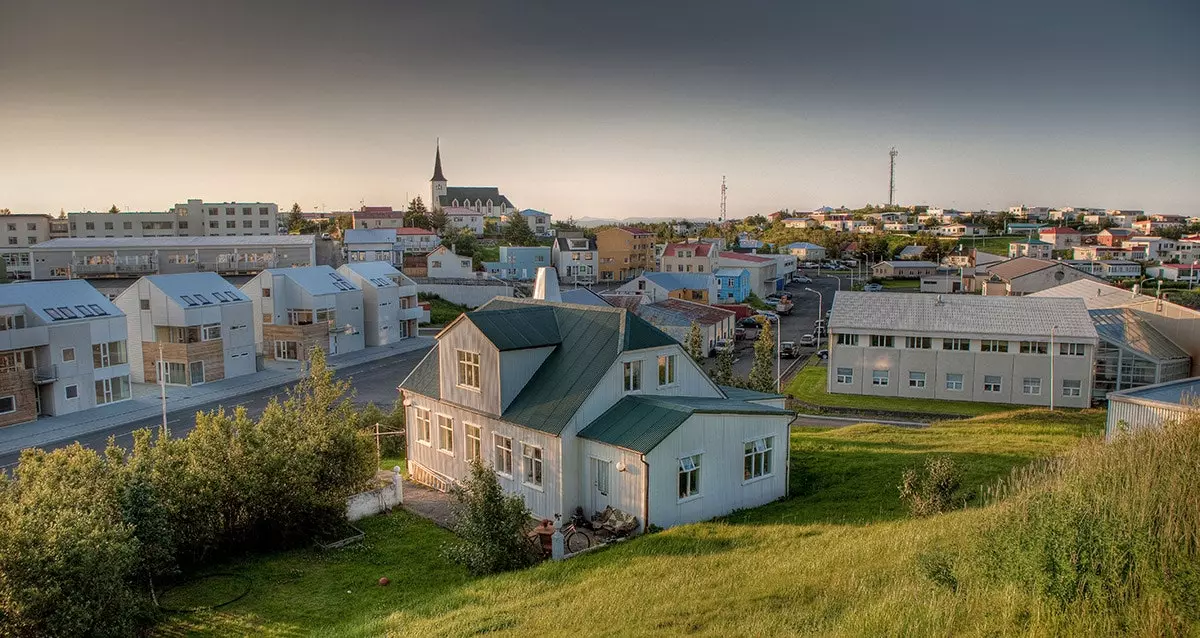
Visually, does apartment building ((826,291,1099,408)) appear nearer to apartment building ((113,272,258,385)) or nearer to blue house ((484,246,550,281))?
apartment building ((113,272,258,385))

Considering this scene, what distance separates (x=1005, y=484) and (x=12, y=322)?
3801 centimetres

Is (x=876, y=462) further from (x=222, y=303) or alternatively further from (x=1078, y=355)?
(x=222, y=303)

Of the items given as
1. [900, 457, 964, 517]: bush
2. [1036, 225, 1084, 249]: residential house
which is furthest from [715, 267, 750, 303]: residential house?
[1036, 225, 1084, 249]: residential house

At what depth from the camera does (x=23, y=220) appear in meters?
82.6

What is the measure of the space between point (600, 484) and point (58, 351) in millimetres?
28974

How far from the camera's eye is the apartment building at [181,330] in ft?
132

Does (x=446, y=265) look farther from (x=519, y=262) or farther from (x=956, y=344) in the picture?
(x=956, y=344)

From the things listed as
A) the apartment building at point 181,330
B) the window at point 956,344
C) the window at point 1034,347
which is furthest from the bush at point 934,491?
the apartment building at point 181,330

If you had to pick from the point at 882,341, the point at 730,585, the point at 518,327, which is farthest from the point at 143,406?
the point at 882,341

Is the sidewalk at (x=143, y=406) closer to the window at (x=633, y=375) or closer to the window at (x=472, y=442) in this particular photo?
the window at (x=472, y=442)

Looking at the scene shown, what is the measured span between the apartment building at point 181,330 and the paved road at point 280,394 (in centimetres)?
438

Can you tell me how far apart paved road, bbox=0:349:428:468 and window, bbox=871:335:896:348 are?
957 inches

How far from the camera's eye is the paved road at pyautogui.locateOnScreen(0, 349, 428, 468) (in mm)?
30250

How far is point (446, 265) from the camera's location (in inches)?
3019
